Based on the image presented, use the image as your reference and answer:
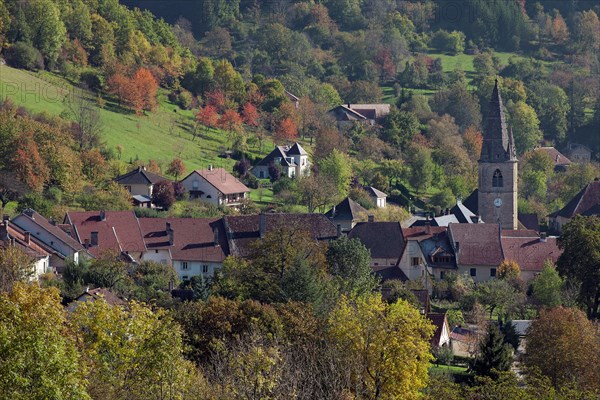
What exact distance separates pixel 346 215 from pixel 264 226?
9.60 meters

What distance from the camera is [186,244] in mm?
73938

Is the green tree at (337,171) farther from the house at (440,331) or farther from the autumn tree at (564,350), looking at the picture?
the autumn tree at (564,350)

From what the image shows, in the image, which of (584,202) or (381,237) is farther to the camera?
(584,202)

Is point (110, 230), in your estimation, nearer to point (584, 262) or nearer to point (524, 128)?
point (584, 262)

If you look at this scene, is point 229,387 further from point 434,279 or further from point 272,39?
point 272,39

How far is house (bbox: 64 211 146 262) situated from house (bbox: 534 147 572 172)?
51.5 metres

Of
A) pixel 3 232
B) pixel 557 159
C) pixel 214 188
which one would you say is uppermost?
pixel 3 232

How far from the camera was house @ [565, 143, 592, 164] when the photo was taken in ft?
422

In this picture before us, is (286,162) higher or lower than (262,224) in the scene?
lower

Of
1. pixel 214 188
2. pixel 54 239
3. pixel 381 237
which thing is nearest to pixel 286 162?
pixel 214 188

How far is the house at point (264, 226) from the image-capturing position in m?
73.9

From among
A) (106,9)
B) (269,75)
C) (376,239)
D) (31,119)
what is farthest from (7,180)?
(269,75)

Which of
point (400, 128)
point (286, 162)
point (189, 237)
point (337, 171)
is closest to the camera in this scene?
point (189, 237)

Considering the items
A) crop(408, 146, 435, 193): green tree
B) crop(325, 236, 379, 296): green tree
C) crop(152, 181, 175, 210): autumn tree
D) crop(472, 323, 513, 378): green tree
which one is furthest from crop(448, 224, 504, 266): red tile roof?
crop(472, 323, 513, 378): green tree
